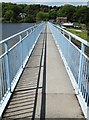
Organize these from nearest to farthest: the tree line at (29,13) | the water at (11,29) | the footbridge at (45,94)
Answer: the footbridge at (45,94) → the water at (11,29) → the tree line at (29,13)

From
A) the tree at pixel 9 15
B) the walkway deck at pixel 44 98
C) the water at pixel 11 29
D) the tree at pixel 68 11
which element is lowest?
the walkway deck at pixel 44 98

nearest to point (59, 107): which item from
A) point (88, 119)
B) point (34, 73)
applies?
point (88, 119)

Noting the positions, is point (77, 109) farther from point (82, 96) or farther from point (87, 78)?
point (87, 78)

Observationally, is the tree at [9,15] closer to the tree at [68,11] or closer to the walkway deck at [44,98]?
the tree at [68,11]

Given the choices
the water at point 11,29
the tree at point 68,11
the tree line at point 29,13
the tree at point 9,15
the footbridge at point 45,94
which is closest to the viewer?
the footbridge at point 45,94

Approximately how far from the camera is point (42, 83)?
5.70 meters

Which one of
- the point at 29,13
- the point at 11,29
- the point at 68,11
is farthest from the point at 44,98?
the point at 68,11

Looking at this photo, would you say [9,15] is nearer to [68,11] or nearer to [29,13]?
[29,13]

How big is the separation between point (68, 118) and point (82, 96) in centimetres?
68

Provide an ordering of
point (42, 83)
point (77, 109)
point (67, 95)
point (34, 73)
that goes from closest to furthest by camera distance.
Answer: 1. point (77, 109)
2. point (67, 95)
3. point (42, 83)
4. point (34, 73)

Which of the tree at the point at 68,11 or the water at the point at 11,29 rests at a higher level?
the tree at the point at 68,11

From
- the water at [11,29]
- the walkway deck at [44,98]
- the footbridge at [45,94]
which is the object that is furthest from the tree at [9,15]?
the footbridge at [45,94]

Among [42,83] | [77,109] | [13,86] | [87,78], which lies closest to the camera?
[77,109]

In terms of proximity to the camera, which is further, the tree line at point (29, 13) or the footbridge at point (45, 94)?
the tree line at point (29, 13)
